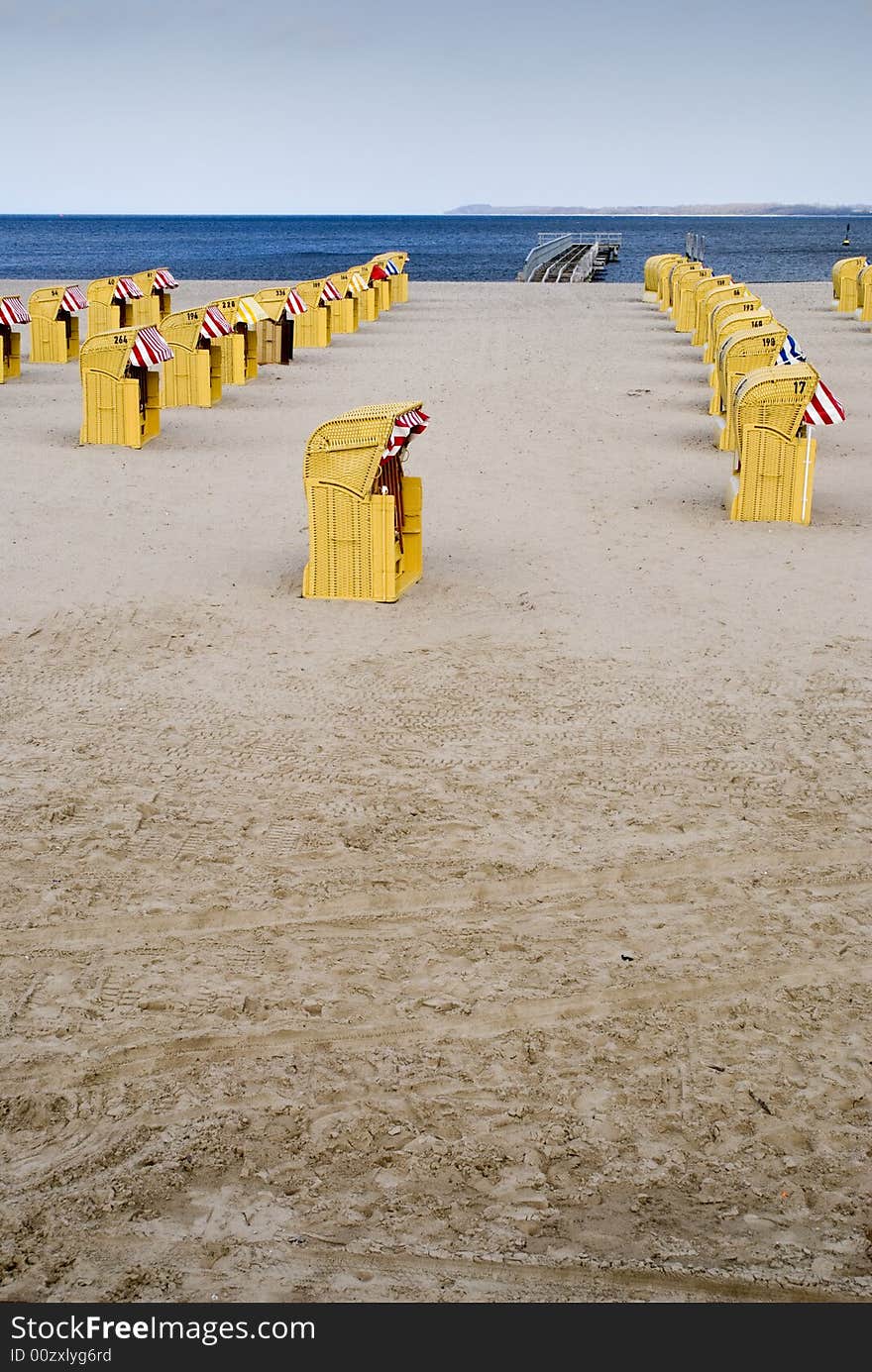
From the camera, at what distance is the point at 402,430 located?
9.34 m

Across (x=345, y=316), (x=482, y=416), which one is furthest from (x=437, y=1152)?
(x=345, y=316)

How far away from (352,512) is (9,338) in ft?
42.5

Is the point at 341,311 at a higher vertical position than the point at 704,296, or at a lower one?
lower

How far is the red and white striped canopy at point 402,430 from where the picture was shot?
29.9 feet

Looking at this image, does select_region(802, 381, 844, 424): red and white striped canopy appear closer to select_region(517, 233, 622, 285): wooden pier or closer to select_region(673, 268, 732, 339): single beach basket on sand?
select_region(673, 268, 732, 339): single beach basket on sand

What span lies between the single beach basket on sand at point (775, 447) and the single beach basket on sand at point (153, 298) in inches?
681

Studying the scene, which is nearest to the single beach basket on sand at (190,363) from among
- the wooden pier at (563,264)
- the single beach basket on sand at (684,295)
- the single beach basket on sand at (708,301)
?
the single beach basket on sand at (708,301)

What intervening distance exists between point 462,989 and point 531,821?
133cm

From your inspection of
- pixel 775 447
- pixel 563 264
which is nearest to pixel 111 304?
pixel 775 447

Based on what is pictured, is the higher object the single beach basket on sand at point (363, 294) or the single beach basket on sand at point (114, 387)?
the single beach basket on sand at point (363, 294)

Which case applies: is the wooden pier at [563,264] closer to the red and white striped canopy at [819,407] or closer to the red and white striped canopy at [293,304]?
the red and white striped canopy at [293,304]

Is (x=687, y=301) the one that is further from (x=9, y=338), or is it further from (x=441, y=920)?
(x=441, y=920)

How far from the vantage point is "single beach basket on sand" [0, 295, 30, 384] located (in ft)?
65.2

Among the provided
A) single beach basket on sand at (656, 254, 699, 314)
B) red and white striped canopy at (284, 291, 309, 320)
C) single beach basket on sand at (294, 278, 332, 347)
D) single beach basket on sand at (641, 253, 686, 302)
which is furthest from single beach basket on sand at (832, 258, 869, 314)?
red and white striped canopy at (284, 291, 309, 320)
